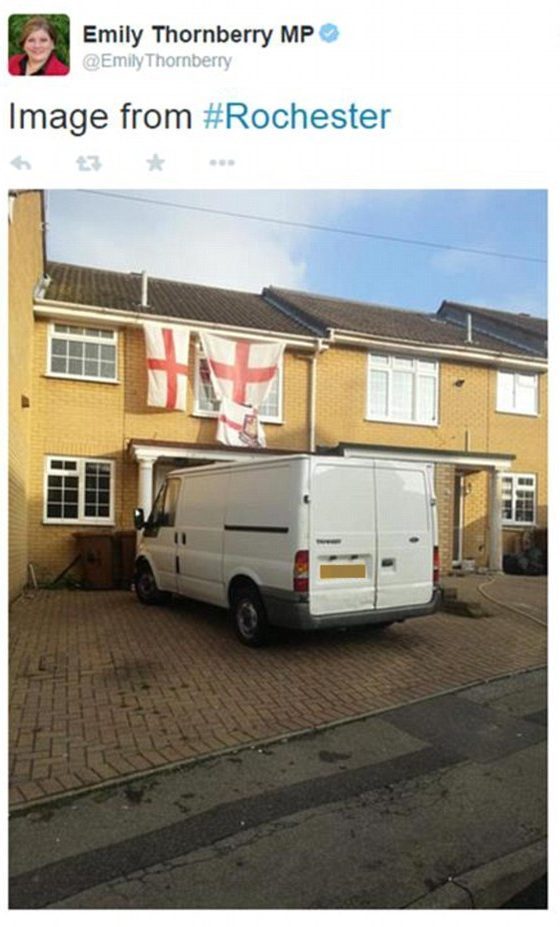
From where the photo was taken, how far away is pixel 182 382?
11.3 meters

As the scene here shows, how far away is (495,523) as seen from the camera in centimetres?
1361

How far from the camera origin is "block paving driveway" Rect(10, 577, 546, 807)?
3.72 meters

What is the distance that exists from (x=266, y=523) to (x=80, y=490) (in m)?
6.13

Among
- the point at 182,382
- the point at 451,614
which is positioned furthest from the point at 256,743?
the point at 182,382

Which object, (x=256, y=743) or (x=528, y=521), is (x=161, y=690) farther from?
(x=528, y=521)

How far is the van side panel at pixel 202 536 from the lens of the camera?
22.1 feet

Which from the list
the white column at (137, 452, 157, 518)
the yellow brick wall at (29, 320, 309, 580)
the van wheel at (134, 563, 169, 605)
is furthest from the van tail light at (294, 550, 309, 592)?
the yellow brick wall at (29, 320, 309, 580)

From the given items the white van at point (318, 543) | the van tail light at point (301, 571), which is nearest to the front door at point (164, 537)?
the white van at point (318, 543)

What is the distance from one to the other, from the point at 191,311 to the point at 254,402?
9.15 feet

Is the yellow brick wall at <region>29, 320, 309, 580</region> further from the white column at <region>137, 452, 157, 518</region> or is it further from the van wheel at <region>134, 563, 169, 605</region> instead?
the van wheel at <region>134, 563, 169, 605</region>

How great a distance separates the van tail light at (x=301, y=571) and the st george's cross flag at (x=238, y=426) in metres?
6.22
